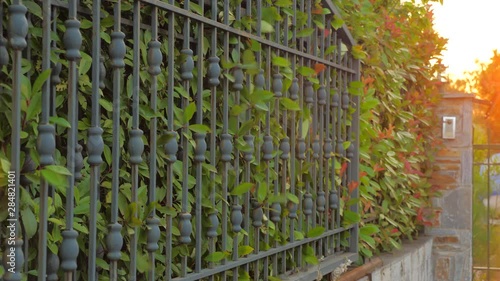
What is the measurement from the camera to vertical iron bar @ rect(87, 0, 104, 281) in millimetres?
2186

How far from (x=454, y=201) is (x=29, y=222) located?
5.36 metres

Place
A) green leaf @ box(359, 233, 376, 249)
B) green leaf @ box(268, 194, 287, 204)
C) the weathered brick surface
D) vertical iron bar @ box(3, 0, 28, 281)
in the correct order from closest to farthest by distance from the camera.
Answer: vertical iron bar @ box(3, 0, 28, 281)
green leaf @ box(268, 194, 287, 204)
green leaf @ box(359, 233, 376, 249)
the weathered brick surface

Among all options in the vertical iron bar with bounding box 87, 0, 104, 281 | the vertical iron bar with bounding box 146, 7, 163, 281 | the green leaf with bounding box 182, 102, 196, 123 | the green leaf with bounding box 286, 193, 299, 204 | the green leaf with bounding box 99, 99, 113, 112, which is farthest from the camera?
the green leaf with bounding box 286, 193, 299, 204

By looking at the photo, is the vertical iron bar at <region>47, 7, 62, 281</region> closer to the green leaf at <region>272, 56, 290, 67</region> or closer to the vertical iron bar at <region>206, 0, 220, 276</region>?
the vertical iron bar at <region>206, 0, 220, 276</region>

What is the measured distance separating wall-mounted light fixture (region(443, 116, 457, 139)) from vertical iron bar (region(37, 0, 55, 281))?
17.4 ft

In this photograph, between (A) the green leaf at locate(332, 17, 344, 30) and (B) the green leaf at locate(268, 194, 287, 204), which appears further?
(A) the green leaf at locate(332, 17, 344, 30)

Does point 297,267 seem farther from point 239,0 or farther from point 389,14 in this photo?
point 389,14

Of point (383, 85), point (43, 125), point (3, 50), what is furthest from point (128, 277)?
point (383, 85)

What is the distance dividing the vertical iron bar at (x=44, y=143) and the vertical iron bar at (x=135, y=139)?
376 mm

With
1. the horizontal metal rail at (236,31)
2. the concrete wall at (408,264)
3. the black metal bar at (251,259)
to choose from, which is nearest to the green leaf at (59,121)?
the horizontal metal rail at (236,31)

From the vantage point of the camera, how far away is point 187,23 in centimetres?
269

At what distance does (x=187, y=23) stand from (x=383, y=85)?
2841 mm

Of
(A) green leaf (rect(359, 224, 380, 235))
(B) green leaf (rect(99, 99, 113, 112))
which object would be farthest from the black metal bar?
Result: (B) green leaf (rect(99, 99, 113, 112))

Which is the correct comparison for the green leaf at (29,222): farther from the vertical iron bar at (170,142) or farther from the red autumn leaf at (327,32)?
the red autumn leaf at (327,32)
